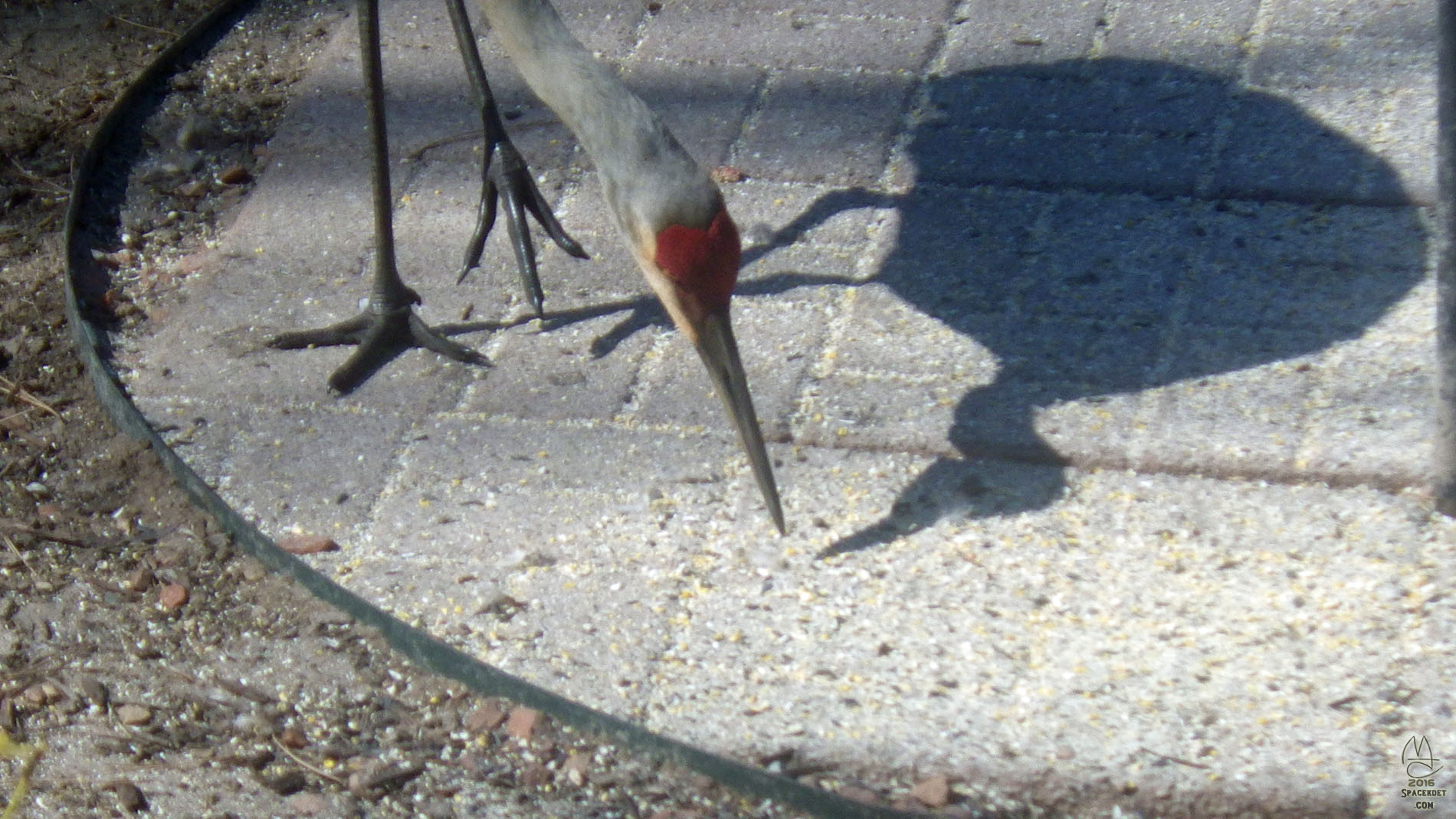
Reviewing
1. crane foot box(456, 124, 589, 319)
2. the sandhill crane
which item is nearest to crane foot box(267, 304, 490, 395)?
the sandhill crane

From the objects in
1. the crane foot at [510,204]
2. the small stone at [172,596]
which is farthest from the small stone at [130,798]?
the crane foot at [510,204]

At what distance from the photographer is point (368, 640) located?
2262 millimetres

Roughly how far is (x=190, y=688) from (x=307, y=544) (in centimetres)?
31

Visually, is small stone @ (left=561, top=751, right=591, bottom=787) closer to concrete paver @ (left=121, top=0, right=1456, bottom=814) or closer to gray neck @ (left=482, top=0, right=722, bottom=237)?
concrete paver @ (left=121, top=0, right=1456, bottom=814)

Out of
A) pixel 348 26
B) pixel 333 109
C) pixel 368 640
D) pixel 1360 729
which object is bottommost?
pixel 1360 729

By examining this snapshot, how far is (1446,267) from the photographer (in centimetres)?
211

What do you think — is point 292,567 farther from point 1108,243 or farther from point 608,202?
point 1108,243

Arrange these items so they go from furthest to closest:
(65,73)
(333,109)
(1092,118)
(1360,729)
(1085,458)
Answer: (65,73)
(333,109)
(1092,118)
(1085,458)
(1360,729)

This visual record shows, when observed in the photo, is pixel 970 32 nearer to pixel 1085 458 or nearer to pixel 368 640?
pixel 1085 458

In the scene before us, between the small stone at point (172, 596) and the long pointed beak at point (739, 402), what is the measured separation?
3.04ft

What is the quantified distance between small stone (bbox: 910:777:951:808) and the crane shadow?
47 cm

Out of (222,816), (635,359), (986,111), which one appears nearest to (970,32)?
(986,111)

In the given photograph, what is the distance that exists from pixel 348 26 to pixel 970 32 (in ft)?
5.56

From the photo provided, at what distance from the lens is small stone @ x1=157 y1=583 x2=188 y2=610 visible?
236 cm
